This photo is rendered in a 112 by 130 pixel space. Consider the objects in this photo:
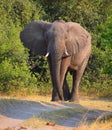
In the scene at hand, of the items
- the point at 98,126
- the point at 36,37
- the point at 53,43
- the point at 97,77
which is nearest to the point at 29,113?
the point at 98,126

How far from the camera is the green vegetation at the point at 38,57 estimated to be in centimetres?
2433

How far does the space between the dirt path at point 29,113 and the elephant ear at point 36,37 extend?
363 cm

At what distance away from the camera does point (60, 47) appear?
1869 cm

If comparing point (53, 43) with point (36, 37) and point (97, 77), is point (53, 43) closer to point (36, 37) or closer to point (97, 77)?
point (36, 37)

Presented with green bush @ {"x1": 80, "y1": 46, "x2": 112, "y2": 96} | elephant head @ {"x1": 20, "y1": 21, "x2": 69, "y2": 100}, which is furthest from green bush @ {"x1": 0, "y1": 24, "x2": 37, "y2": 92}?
green bush @ {"x1": 80, "y1": 46, "x2": 112, "y2": 96}

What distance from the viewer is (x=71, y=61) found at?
20359mm

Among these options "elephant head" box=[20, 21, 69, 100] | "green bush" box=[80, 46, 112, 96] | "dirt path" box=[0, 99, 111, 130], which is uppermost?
"elephant head" box=[20, 21, 69, 100]

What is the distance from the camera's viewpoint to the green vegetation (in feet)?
79.8

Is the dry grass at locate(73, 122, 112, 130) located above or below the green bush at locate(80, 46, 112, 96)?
above

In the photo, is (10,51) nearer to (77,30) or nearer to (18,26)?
(18,26)

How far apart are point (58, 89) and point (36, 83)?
7.20 m

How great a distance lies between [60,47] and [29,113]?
492cm

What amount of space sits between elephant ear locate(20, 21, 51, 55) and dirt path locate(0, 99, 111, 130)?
363 cm

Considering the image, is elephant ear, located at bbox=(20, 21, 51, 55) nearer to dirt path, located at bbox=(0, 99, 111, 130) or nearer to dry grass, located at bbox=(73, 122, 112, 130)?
dirt path, located at bbox=(0, 99, 111, 130)
